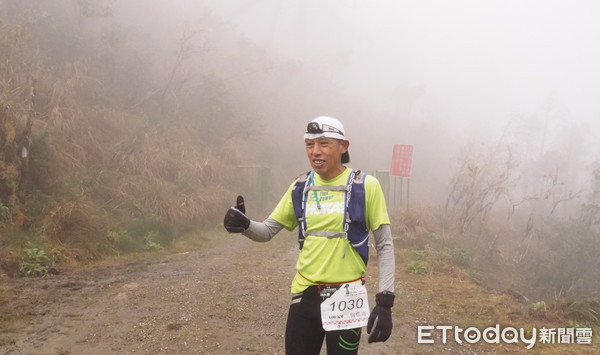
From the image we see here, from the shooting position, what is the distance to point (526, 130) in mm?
40219

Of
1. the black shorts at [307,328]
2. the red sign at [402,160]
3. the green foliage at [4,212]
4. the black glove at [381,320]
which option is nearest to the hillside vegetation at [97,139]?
the green foliage at [4,212]

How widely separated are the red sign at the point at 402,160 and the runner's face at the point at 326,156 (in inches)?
492

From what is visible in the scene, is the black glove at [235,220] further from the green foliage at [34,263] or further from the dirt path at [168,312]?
the green foliage at [34,263]

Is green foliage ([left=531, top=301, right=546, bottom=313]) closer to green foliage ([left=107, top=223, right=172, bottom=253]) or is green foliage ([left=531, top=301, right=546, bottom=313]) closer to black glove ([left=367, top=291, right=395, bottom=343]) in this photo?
black glove ([left=367, top=291, right=395, bottom=343])

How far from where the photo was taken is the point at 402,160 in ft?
48.6

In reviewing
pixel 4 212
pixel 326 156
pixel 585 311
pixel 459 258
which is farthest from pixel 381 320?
pixel 459 258

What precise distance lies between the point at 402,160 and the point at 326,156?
13.0 m

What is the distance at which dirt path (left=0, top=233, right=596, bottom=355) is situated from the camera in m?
4.32

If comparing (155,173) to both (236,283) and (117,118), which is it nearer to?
(117,118)

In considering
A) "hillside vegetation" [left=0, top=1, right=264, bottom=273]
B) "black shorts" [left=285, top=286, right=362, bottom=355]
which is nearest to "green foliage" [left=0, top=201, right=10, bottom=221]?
"hillside vegetation" [left=0, top=1, right=264, bottom=273]

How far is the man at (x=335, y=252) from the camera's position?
2.29 meters
